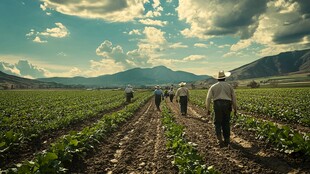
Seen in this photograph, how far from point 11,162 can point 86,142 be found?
225 centimetres

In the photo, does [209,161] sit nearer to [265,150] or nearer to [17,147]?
[265,150]

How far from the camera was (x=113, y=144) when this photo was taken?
998cm

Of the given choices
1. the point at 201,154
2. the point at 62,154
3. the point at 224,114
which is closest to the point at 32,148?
the point at 62,154

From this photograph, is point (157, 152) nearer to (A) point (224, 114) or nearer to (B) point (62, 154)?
(A) point (224, 114)

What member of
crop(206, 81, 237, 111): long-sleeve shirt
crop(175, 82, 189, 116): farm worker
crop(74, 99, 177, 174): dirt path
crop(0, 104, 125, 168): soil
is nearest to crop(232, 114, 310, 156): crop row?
crop(206, 81, 237, 111): long-sleeve shirt

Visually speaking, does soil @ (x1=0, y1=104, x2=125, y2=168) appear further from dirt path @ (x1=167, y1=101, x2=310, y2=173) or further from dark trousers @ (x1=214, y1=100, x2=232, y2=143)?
dark trousers @ (x1=214, y1=100, x2=232, y2=143)

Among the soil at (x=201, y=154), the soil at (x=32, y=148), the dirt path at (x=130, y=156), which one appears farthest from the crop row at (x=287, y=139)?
the soil at (x=32, y=148)

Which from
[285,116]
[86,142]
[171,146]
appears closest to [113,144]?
[86,142]

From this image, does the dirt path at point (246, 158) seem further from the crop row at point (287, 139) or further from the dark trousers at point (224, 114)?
the dark trousers at point (224, 114)

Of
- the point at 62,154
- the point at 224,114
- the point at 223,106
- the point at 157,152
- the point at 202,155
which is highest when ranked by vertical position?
the point at 223,106

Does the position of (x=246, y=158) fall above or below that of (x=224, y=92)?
below

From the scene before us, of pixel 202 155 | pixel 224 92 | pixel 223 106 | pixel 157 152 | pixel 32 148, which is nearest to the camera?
pixel 202 155

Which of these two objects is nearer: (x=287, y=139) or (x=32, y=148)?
A: (x=287, y=139)

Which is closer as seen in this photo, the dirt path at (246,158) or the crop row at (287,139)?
the dirt path at (246,158)
